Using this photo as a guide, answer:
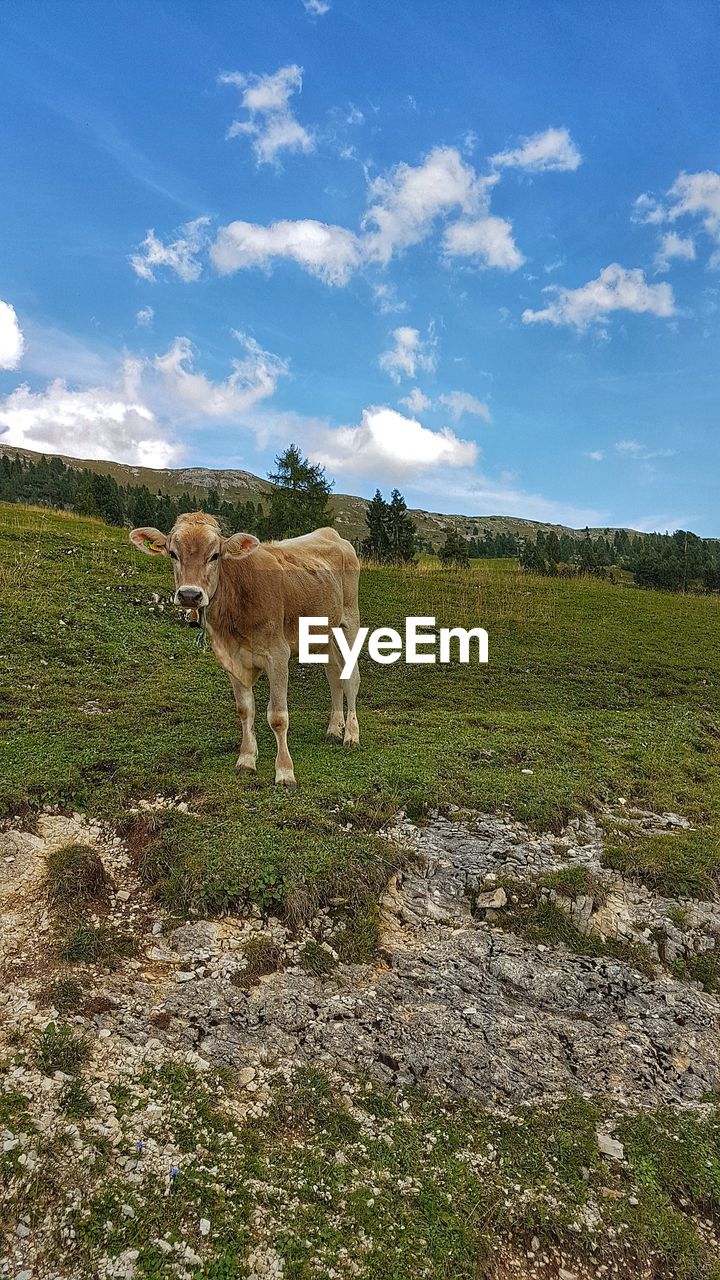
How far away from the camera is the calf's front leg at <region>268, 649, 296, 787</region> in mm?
8617

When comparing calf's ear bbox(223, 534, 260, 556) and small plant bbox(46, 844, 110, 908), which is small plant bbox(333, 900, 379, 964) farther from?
calf's ear bbox(223, 534, 260, 556)

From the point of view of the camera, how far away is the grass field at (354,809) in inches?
137

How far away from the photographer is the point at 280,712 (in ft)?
29.3

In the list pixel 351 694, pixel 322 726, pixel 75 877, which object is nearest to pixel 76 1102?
pixel 75 877

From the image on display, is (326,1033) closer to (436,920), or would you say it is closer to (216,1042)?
(216,1042)

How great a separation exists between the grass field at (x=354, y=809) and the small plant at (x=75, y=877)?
0.50m

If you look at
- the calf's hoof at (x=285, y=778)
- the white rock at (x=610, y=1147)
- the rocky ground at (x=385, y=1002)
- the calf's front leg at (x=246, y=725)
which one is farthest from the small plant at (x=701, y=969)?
the calf's front leg at (x=246, y=725)

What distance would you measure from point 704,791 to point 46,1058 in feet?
31.1

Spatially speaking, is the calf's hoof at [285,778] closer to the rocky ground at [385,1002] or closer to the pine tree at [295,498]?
the rocky ground at [385,1002]

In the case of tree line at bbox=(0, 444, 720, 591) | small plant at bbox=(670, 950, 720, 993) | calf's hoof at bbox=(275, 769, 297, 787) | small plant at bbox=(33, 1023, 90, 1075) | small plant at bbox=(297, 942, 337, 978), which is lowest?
small plant at bbox=(670, 950, 720, 993)

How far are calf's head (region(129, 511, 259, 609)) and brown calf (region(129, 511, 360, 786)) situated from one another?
0.01 m

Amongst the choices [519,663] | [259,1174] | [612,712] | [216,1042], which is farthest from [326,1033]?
[519,663]

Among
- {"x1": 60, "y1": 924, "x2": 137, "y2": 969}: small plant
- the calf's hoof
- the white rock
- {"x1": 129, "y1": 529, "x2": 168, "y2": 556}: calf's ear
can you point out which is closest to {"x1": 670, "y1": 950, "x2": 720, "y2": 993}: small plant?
the white rock

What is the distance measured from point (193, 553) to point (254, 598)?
1.60 meters
